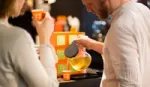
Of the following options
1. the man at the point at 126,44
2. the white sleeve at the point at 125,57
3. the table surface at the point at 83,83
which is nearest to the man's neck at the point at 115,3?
the man at the point at 126,44

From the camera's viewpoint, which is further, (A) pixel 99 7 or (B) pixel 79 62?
(B) pixel 79 62

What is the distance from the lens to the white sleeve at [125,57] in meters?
1.16

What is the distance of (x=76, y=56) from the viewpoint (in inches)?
64.3

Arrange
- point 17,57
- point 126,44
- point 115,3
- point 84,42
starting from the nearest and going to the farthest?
1. point 17,57
2. point 126,44
3. point 115,3
4. point 84,42

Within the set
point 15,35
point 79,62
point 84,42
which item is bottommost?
point 79,62

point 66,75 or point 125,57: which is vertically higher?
point 125,57

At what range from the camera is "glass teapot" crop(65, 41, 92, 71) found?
161 cm

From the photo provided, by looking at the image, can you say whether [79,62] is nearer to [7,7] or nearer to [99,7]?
[99,7]

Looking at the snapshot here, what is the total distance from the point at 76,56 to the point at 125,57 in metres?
0.51

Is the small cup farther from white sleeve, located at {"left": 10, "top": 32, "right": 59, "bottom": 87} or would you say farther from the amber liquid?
white sleeve, located at {"left": 10, "top": 32, "right": 59, "bottom": 87}

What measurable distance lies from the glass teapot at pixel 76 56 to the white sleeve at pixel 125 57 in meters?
0.45

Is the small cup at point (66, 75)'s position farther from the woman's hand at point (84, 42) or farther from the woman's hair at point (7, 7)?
the woman's hair at point (7, 7)

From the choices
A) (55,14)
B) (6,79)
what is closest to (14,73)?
(6,79)

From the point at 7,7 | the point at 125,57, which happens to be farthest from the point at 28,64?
the point at 125,57
